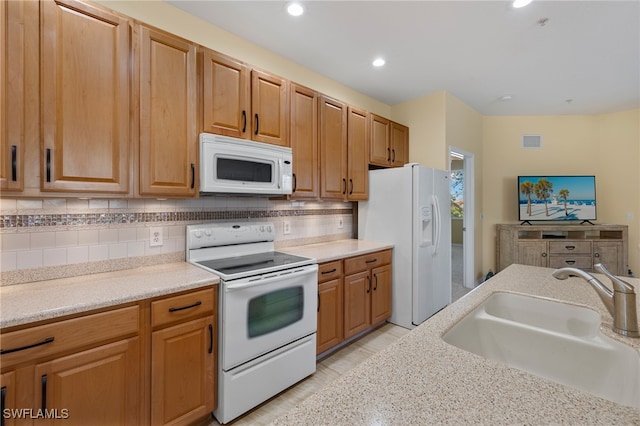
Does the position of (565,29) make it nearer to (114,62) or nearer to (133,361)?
(114,62)

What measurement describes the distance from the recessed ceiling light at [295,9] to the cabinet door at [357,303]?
2.13 m

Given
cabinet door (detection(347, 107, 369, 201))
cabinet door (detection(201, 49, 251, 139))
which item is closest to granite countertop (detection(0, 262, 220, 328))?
cabinet door (detection(201, 49, 251, 139))

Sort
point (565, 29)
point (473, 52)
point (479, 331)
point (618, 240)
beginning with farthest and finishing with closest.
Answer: point (618, 240)
point (473, 52)
point (565, 29)
point (479, 331)

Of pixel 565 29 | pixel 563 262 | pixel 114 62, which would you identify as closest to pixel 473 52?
pixel 565 29

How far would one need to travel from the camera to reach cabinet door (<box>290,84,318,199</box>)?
8.38ft

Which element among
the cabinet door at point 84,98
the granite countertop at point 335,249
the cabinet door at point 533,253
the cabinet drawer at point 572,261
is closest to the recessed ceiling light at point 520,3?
the granite countertop at point 335,249

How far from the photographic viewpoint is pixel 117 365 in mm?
1408

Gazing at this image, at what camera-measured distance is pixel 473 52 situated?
107 inches

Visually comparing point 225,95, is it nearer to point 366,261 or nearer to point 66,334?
point 66,334

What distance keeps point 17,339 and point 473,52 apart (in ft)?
12.0

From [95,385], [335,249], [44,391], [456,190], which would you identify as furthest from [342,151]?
[456,190]

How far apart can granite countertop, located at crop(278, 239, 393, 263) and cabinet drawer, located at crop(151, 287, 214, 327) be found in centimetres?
89

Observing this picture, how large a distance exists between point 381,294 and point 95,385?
235cm

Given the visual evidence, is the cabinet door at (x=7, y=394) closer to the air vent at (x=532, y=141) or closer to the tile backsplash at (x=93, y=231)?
Answer: the tile backsplash at (x=93, y=231)
